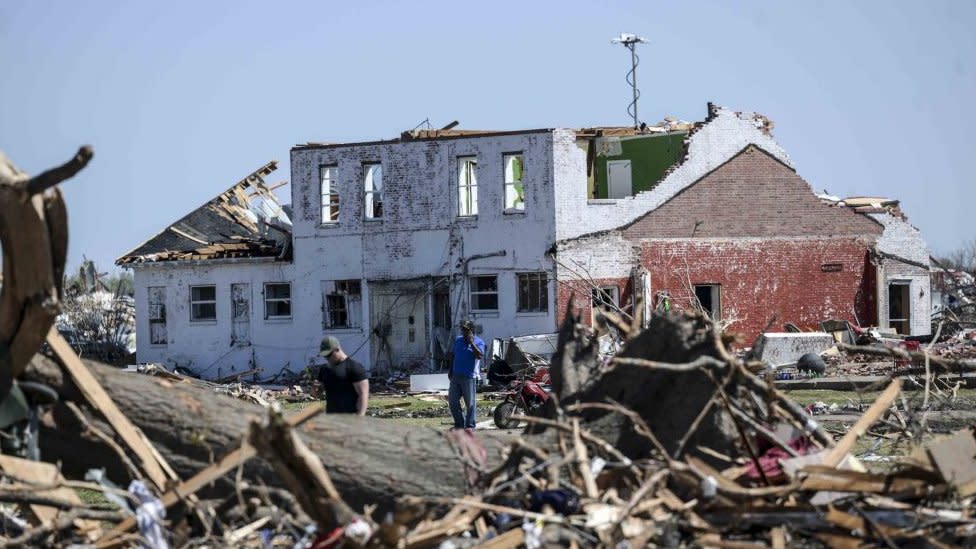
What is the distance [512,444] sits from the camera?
8.38m

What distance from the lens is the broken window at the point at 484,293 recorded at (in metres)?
35.3

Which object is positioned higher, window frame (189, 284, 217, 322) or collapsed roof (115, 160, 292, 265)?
collapsed roof (115, 160, 292, 265)

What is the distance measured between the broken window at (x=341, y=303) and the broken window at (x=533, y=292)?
4.72 metres

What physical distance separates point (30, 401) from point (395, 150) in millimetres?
28089

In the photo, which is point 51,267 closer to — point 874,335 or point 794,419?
point 794,419

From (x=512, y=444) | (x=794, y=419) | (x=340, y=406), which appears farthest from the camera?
(x=340, y=406)

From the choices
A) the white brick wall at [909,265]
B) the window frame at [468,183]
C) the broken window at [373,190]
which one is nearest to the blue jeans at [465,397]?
the window frame at [468,183]

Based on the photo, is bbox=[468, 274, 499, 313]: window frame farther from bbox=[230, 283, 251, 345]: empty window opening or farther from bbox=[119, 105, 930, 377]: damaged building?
bbox=[230, 283, 251, 345]: empty window opening

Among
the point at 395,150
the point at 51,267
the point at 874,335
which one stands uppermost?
the point at 395,150

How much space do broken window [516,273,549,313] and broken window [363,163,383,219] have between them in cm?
451

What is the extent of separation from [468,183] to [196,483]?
92.9 ft

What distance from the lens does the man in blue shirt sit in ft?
58.0

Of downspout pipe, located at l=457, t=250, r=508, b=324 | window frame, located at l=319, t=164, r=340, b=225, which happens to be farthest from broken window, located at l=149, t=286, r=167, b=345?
downspout pipe, located at l=457, t=250, r=508, b=324

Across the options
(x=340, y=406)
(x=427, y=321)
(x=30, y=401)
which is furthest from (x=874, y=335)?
(x=30, y=401)
